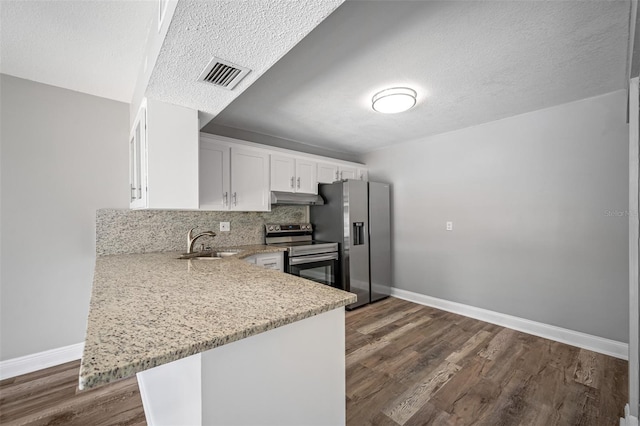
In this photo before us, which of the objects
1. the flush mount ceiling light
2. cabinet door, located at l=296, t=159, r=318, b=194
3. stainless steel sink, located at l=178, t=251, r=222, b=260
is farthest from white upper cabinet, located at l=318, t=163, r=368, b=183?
stainless steel sink, located at l=178, t=251, r=222, b=260

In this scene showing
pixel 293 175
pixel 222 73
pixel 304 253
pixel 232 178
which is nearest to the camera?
pixel 222 73

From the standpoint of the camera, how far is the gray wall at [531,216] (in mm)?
2320

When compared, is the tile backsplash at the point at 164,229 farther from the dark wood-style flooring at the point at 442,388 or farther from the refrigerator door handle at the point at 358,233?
the refrigerator door handle at the point at 358,233

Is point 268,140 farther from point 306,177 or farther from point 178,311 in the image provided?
point 178,311

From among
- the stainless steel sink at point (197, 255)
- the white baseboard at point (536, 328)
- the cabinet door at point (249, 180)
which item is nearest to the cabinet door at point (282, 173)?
the cabinet door at point (249, 180)

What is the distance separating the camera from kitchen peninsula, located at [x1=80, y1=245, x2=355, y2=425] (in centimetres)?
67

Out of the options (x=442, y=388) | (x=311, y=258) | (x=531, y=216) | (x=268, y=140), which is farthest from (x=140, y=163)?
(x=531, y=216)

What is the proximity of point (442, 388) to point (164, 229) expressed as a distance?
2.82m

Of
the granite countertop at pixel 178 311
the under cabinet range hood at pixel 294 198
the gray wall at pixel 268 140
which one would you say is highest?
the gray wall at pixel 268 140

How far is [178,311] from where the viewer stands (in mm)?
904

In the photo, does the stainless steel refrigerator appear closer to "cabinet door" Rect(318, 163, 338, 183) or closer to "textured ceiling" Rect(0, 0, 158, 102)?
"cabinet door" Rect(318, 163, 338, 183)

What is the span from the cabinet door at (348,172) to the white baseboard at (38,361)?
3.49 metres

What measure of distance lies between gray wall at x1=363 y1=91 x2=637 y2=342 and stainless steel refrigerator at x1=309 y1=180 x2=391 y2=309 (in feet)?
1.15

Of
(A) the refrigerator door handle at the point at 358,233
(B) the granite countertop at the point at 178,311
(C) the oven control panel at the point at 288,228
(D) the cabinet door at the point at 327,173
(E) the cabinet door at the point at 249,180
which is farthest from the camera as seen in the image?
(D) the cabinet door at the point at 327,173
